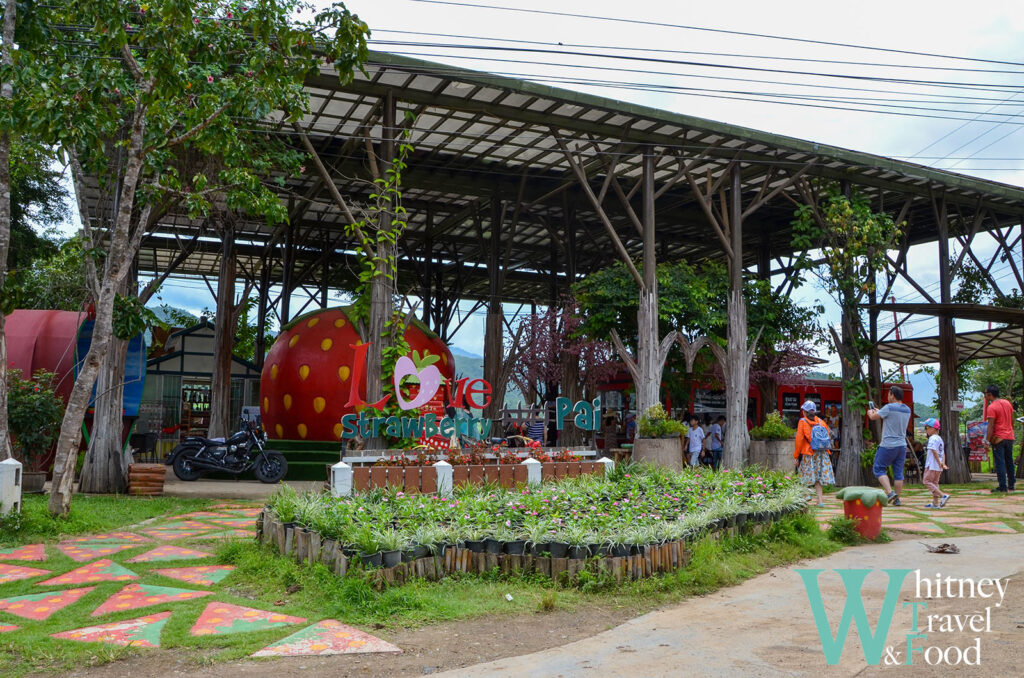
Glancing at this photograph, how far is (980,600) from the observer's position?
225 inches

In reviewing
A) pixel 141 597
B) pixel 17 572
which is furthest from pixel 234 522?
pixel 141 597

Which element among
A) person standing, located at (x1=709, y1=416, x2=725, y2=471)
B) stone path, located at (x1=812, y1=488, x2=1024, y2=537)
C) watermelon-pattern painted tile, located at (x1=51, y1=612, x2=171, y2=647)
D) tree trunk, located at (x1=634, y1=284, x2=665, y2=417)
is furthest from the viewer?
person standing, located at (x1=709, y1=416, x2=725, y2=471)

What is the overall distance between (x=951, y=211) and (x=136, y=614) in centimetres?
2100

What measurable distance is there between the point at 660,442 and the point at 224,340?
11276 mm

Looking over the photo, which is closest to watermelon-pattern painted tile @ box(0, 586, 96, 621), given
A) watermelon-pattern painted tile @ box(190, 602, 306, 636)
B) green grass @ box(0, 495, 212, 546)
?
watermelon-pattern painted tile @ box(190, 602, 306, 636)

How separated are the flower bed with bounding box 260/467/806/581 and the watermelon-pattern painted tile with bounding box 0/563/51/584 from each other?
5.98 feet

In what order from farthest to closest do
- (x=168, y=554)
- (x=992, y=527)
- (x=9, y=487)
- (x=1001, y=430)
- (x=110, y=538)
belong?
(x=1001, y=430), (x=992, y=527), (x=9, y=487), (x=110, y=538), (x=168, y=554)

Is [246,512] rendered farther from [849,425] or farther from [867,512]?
[849,425]

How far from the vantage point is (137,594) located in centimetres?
604

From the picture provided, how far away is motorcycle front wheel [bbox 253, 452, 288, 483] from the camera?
1598 cm

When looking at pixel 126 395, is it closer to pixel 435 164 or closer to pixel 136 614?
pixel 435 164

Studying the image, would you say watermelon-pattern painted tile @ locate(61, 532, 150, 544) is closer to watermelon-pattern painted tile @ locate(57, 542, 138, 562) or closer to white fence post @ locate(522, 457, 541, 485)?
watermelon-pattern painted tile @ locate(57, 542, 138, 562)

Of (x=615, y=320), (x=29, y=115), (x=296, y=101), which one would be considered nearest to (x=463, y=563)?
(x=29, y=115)

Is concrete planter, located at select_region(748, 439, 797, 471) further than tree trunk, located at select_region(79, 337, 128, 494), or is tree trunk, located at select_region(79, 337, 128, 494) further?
→ concrete planter, located at select_region(748, 439, 797, 471)
